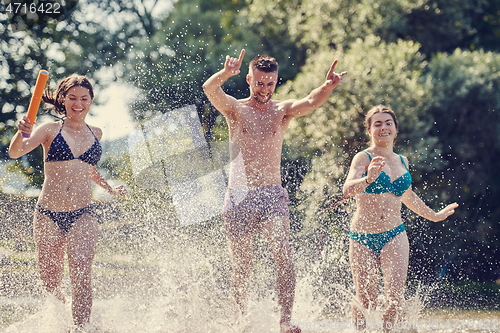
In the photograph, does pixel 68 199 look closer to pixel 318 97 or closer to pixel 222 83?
pixel 222 83

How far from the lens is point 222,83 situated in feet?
12.3

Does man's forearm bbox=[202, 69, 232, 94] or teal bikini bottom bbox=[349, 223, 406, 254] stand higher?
man's forearm bbox=[202, 69, 232, 94]

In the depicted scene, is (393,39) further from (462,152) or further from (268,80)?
(268,80)

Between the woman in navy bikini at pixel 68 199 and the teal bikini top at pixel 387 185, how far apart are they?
196 cm

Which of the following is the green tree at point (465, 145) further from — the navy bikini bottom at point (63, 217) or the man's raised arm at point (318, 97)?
the navy bikini bottom at point (63, 217)

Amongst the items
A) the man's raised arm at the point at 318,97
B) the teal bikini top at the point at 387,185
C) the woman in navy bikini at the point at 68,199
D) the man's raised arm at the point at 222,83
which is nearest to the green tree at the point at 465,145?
the teal bikini top at the point at 387,185

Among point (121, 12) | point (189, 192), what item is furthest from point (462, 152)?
point (121, 12)

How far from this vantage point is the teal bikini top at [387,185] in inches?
154

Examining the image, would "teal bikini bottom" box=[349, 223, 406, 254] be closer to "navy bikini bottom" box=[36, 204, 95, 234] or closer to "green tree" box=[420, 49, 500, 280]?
"navy bikini bottom" box=[36, 204, 95, 234]

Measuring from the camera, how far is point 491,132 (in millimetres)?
8703

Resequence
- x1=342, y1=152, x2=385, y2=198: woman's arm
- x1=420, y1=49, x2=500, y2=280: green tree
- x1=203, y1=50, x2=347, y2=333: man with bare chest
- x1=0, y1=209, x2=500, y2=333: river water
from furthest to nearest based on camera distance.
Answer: x1=420, y1=49, x2=500, y2=280: green tree, x1=0, y1=209, x2=500, y2=333: river water, x1=203, y1=50, x2=347, y2=333: man with bare chest, x1=342, y1=152, x2=385, y2=198: woman's arm

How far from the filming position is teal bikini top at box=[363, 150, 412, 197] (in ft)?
12.8

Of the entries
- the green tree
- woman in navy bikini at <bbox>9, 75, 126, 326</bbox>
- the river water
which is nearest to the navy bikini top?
woman in navy bikini at <bbox>9, 75, 126, 326</bbox>

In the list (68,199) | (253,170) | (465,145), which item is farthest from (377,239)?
(465,145)
